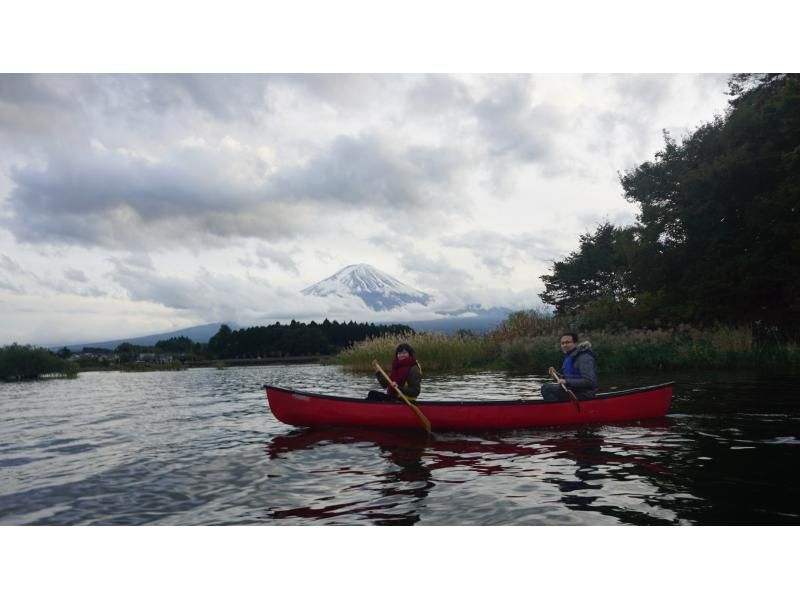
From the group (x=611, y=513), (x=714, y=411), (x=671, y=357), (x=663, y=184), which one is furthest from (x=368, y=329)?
(x=611, y=513)

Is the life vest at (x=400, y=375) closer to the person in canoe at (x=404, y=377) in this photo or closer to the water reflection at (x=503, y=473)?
the person in canoe at (x=404, y=377)

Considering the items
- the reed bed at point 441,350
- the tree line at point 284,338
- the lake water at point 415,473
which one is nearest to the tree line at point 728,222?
the reed bed at point 441,350

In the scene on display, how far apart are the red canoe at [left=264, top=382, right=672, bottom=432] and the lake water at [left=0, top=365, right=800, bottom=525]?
0.20m

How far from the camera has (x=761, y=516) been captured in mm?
5273

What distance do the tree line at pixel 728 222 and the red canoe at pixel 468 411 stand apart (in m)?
10.9

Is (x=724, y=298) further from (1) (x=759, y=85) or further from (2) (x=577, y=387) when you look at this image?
(2) (x=577, y=387)

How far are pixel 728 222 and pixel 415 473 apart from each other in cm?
1916

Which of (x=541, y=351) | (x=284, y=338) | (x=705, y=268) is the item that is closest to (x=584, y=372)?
(x=541, y=351)

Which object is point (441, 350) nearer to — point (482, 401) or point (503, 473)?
point (482, 401)

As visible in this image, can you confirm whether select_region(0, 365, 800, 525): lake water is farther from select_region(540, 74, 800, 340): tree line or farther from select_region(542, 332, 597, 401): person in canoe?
select_region(540, 74, 800, 340): tree line

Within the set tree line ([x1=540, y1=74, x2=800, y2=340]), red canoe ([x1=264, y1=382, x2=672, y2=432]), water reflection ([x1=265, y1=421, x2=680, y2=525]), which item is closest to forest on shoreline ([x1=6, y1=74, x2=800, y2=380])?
tree line ([x1=540, y1=74, x2=800, y2=340])

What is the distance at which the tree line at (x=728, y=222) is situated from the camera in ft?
63.7

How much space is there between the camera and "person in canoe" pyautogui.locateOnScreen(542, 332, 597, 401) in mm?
10266

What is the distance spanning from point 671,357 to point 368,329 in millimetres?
38595
